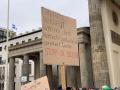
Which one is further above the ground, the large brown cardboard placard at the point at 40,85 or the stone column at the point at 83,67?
the stone column at the point at 83,67

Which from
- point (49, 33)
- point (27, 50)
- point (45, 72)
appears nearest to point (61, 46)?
point (49, 33)

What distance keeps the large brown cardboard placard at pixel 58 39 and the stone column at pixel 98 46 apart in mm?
9706

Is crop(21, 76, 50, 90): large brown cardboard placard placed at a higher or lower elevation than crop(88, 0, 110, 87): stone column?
lower

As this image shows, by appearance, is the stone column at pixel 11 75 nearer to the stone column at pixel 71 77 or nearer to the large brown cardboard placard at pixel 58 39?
the stone column at pixel 71 77

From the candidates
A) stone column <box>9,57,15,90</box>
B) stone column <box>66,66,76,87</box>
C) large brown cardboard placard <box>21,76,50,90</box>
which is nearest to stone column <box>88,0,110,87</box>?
large brown cardboard placard <box>21,76,50,90</box>

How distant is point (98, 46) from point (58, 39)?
10834 mm

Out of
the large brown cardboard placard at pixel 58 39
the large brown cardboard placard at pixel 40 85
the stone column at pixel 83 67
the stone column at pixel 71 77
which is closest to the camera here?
the large brown cardboard placard at pixel 40 85

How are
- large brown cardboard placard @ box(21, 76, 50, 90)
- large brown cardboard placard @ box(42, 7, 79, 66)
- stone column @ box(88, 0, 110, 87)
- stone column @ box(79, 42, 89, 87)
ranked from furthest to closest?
1. stone column @ box(79, 42, 89, 87)
2. stone column @ box(88, 0, 110, 87)
3. large brown cardboard placard @ box(42, 7, 79, 66)
4. large brown cardboard placard @ box(21, 76, 50, 90)

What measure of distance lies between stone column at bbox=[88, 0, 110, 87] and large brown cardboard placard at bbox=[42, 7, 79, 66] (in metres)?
9.71

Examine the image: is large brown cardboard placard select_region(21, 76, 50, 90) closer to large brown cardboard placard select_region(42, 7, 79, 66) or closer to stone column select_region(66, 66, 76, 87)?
large brown cardboard placard select_region(42, 7, 79, 66)

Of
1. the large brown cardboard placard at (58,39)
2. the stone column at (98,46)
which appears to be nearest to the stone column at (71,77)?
the stone column at (98,46)

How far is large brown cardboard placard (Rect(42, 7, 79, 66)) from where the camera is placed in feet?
31.8

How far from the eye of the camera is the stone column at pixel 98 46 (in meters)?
20.4

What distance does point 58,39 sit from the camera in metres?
10.1
